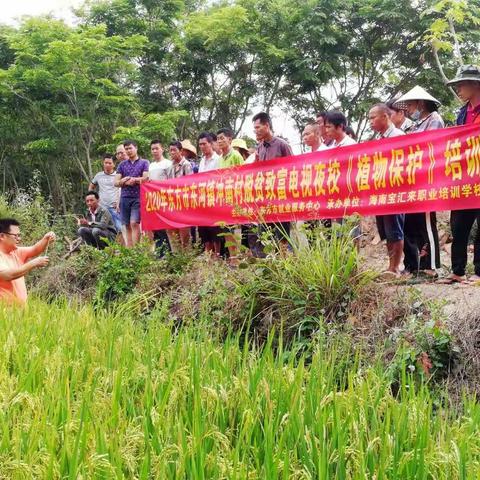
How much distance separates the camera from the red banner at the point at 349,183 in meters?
4.16

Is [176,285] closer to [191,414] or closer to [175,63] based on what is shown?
[191,414]

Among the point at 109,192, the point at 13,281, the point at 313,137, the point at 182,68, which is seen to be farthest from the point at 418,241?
the point at 182,68

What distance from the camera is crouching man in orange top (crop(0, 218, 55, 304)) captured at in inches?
195

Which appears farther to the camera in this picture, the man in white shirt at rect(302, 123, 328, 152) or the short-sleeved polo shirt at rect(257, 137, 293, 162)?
the man in white shirt at rect(302, 123, 328, 152)

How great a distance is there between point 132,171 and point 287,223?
2.37 metres

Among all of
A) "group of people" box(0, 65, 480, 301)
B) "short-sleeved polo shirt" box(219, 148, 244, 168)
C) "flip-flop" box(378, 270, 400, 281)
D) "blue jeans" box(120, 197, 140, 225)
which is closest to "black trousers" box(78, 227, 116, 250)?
"group of people" box(0, 65, 480, 301)

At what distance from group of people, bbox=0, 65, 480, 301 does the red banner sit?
0.46ft

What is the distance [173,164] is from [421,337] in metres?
4.14

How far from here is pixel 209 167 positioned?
646 cm

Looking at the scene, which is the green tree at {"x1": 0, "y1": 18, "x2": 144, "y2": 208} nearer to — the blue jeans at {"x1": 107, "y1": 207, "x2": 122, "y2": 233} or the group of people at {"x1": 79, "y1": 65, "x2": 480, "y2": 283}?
the group of people at {"x1": 79, "y1": 65, "x2": 480, "y2": 283}

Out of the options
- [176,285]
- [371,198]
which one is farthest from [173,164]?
[371,198]

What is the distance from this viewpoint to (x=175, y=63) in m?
15.0

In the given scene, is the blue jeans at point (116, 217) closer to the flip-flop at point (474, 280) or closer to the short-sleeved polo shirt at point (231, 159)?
the short-sleeved polo shirt at point (231, 159)

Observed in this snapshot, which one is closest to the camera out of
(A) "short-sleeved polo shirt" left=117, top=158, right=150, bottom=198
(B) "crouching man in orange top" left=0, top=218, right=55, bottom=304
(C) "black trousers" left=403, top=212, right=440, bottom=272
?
(C) "black trousers" left=403, top=212, right=440, bottom=272
